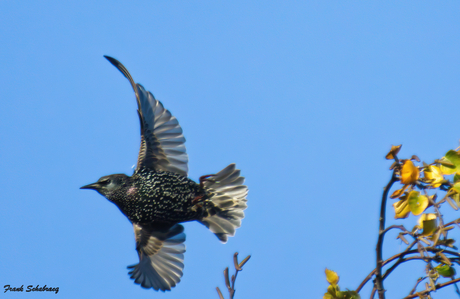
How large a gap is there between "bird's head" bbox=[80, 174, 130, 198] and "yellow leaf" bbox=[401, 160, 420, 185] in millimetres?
3319

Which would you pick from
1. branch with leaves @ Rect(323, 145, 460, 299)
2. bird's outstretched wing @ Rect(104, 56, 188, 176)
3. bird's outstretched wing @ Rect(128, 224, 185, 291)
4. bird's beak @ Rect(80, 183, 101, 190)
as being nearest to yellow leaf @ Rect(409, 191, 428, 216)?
branch with leaves @ Rect(323, 145, 460, 299)

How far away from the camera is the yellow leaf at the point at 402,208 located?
1.66m

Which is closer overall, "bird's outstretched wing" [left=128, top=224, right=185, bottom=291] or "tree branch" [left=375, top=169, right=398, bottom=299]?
"tree branch" [left=375, top=169, right=398, bottom=299]

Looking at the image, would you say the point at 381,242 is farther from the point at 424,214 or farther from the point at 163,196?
the point at 163,196

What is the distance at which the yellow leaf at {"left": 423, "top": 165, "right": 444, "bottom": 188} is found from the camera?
1.62 metres

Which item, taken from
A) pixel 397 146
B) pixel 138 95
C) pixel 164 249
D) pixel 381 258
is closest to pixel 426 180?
pixel 397 146

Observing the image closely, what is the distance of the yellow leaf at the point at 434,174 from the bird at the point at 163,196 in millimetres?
3033

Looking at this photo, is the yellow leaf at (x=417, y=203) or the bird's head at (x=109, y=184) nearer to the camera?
the yellow leaf at (x=417, y=203)

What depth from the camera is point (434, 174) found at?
1.65 metres

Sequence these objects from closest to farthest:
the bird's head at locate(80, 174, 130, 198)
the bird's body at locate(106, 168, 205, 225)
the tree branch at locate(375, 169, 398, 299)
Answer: the tree branch at locate(375, 169, 398, 299) → the bird's body at locate(106, 168, 205, 225) → the bird's head at locate(80, 174, 130, 198)

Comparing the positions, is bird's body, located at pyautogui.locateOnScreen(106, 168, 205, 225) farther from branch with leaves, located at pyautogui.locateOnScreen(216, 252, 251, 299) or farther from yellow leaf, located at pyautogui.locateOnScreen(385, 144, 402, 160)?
yellow leaf, located at pyautogui.locateOnScreen(385, 144, 402, 160)

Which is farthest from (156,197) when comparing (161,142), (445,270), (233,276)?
(445,270)

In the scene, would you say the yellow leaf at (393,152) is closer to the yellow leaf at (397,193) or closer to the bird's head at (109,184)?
the yellow leaf at (397,193)

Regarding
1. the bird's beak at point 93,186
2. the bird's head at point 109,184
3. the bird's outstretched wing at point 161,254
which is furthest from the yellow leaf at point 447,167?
the bird's beak at point 93,186
